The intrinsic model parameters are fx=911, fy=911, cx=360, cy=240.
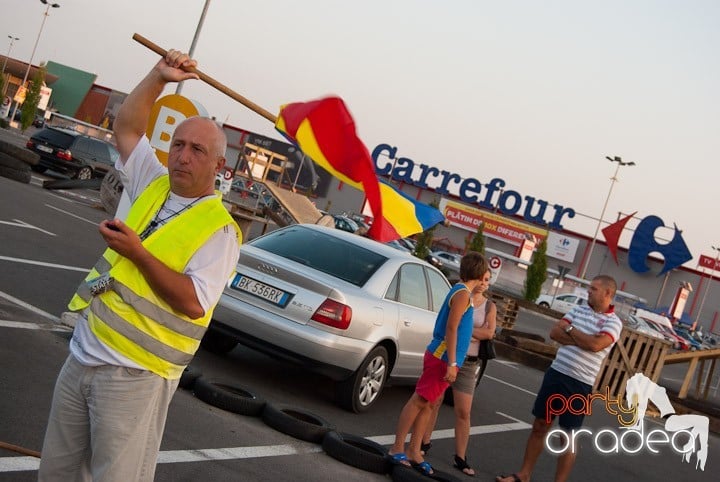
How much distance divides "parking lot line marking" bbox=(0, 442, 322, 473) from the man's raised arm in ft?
6.67

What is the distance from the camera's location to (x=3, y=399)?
562cm

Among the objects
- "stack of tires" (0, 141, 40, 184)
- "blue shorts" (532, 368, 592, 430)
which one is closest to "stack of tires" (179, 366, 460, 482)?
"blue shorts" (532, 368, 592, 430)

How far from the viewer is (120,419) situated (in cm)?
297

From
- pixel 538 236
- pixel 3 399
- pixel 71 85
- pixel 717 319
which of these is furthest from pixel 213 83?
pixel 71 85

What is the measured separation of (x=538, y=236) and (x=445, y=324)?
67985 millimetres

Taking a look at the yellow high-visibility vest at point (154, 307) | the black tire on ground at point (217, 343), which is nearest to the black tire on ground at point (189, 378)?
the black tire on ground at point (217, 343)

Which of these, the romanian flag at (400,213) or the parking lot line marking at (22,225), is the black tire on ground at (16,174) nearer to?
the parking lot line marking at (22,225)

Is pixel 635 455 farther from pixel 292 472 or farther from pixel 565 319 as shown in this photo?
pixel 292 472

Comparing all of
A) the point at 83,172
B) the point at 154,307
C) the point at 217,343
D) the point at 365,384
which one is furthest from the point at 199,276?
the point at 83,172

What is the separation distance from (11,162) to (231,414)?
51.9 ft

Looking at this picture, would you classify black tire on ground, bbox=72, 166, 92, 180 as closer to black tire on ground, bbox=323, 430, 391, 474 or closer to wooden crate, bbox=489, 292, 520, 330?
wooden crate, bbox=489, 292, 520, 330

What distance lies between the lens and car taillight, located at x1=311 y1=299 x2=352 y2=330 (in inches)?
320

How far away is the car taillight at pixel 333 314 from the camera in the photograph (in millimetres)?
8125

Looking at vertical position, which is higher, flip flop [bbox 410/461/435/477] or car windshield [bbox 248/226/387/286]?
car windshield [bbox 248/226/387/286]
